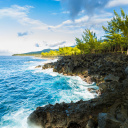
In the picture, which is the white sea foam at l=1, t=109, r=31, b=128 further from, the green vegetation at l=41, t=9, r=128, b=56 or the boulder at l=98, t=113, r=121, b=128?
the green vegetation at l=41, t=9, r=128, b=56

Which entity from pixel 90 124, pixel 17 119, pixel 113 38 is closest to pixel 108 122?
pixel 90 124

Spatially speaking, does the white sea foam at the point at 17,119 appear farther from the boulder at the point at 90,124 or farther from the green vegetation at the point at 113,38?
the green vegetation at the point at 113,38

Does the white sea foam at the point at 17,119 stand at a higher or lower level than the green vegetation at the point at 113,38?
lower

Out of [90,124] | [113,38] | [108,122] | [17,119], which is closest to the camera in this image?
[108,122]

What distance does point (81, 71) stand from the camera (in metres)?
35.6

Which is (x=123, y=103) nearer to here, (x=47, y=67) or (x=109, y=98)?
(x=109, y=98)

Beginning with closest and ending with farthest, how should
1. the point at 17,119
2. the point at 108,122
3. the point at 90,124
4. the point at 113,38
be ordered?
the point at 108,122 → the point at 90,124 → the point at 17,119 → the point at 113,38

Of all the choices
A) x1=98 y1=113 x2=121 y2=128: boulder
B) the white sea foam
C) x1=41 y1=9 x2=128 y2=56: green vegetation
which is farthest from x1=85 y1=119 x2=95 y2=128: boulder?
x1=41 y1=9 x2=128 y2=56: green vegetation

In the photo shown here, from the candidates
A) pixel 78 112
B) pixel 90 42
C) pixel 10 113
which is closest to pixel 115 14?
pixel 90 42

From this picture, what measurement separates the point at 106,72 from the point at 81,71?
9.98 metres

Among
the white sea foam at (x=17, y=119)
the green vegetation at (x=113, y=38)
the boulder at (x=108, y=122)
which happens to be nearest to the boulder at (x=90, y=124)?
the boulder at (x=108, y=122)

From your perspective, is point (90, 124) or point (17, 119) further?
point (17, 119)

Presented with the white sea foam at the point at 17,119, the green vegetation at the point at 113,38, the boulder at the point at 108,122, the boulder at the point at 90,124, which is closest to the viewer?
the boulder at the point at 108,122

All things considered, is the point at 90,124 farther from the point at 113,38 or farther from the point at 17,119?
the point at 113,38
